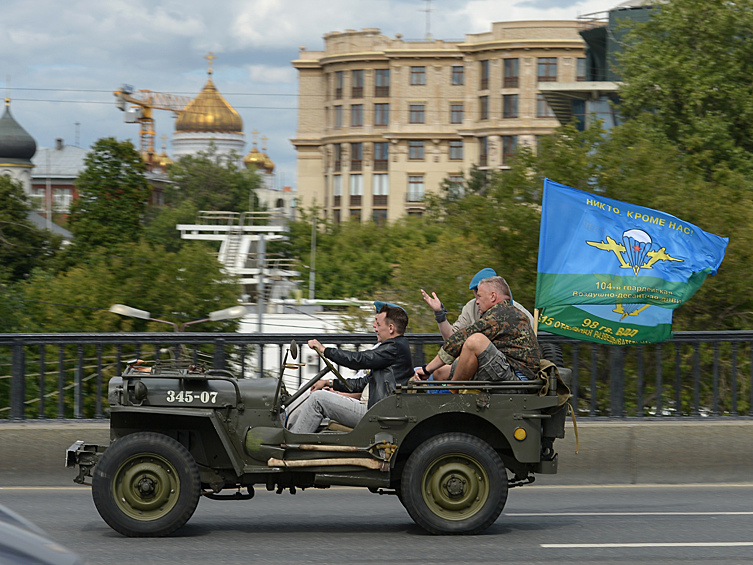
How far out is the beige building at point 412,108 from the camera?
314 feet

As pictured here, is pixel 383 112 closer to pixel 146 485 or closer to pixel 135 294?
pixel 135 294

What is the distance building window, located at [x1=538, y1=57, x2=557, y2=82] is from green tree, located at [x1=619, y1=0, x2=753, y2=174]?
69.2 meters

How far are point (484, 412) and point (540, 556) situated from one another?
42.0 inches

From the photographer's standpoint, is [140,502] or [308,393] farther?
[308,393]

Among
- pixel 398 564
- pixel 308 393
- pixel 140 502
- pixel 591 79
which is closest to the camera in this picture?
pixel 398 564

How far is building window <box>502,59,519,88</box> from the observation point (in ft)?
317

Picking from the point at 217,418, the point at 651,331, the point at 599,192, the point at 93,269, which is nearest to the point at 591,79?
the point at 93,269

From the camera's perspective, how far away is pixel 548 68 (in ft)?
312

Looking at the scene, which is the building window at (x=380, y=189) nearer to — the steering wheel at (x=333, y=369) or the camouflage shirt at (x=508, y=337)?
the steering wheel at (x=333, y=369)

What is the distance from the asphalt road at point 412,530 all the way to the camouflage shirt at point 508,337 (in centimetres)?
123

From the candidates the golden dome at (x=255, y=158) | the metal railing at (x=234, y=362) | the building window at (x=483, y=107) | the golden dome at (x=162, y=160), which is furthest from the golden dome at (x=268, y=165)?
the metal railing at (x=234, y=362)

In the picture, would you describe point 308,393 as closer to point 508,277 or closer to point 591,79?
point 508,277

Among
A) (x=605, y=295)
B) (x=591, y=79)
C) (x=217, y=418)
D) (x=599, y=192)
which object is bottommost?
(x=217, y=418)

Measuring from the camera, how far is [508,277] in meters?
14.5
